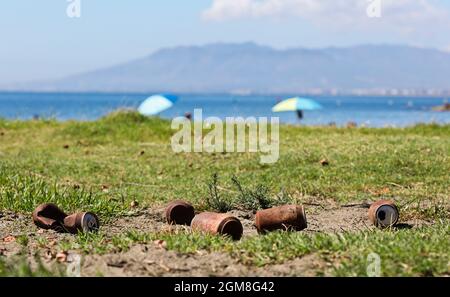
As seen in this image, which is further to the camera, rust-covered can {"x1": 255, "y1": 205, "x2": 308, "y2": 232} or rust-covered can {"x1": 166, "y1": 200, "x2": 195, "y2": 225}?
rust-covered can {"x1": 166, "y1": 200, "x2": 195, "y2": 225}

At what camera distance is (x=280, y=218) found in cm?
774

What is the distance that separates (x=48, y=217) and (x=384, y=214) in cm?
353

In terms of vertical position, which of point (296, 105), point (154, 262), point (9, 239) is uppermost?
point (296, 105)

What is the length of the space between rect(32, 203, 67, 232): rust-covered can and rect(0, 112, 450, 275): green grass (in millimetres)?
830

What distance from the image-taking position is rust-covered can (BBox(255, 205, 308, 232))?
7.72 m

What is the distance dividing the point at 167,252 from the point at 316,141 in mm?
10733

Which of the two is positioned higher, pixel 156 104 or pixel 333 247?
pixel 156 104

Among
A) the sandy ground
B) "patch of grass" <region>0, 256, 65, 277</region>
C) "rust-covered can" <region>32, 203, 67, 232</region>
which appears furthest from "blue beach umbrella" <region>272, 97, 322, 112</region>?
"patch of grass" <region>0, 256, 65, 277</region>

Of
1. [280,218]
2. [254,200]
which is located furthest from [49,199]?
[280,218]

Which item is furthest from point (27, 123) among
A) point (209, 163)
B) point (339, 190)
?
point (339, 190)

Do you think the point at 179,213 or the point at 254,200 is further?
the point at 254,200

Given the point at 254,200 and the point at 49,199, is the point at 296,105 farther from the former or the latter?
the point at 49,199

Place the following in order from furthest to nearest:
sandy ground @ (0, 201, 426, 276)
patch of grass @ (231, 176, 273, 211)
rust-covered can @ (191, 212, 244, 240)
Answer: patch of grass @ (231, 176, 273, 211), rust-covered can @ (191, 212, 244, 240), sandy ground @ (0, 201, 426, 276)

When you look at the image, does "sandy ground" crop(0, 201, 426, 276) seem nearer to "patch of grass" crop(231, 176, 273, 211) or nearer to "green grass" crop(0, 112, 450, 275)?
"green grass" crop(0, 112, 450, 275)
